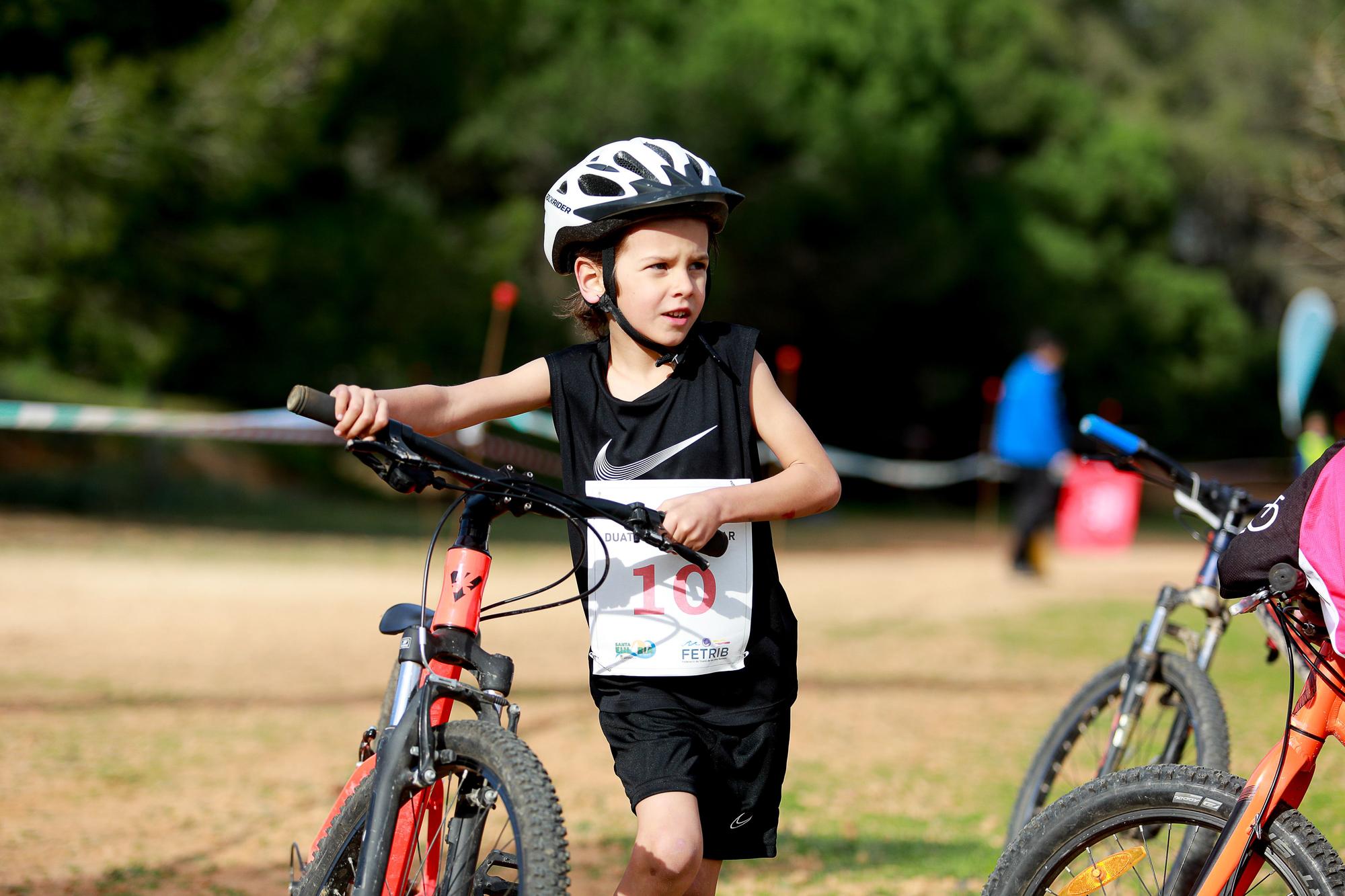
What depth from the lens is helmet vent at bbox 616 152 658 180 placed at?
297 cm

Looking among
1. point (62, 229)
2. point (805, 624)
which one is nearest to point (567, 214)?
point (805, 624)

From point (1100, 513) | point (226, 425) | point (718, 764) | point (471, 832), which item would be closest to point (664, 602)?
point (718, 764)

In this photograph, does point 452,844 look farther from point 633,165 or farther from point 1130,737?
point 1130,737

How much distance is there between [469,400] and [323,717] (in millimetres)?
4453

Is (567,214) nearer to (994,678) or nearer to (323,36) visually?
(994,678)

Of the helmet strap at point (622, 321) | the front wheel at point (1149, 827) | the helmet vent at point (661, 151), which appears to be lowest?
the front wheel at point (1149, 827)

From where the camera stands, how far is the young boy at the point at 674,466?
287 centimetres

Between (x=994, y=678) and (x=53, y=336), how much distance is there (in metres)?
12.2

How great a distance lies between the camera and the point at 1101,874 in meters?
2.77

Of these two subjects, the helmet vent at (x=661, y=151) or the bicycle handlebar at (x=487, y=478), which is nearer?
the bicycle handlebar at (x=487, y=478)

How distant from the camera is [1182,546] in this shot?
74.2ft

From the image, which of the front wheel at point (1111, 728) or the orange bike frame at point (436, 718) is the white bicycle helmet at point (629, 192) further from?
the front wheel at point (1111, 728)

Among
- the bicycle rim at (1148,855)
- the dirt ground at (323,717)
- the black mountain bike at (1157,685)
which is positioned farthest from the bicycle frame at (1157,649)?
the bicycle rim at (1148,855)

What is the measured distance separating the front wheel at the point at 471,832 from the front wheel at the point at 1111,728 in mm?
1856
